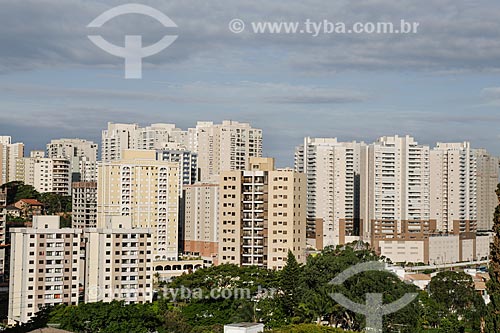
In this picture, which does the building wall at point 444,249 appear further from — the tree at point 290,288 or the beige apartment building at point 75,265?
the tree at point 290,288

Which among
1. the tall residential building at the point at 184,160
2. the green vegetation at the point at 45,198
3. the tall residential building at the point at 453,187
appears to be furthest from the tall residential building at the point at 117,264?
the tall residential building at the point at 453,187

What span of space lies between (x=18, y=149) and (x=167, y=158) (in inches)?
291

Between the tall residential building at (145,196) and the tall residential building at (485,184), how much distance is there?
466 inches

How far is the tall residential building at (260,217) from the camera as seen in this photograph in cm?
1778

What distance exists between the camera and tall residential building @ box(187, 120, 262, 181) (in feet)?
95.5

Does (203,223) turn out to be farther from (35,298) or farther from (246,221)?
(35,298)

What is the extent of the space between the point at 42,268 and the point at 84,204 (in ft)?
33.7

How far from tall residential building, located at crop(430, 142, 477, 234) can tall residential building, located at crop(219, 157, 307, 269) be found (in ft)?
32.3

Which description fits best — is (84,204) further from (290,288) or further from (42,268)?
(290,288)

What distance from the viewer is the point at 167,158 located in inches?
1097

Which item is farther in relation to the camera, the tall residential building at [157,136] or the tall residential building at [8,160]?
the tall residential building at [8,160]

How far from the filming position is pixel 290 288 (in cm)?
1130

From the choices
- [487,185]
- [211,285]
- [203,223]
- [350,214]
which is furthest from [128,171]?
[487,185]

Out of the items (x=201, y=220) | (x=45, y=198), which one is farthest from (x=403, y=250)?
(x=45, y=198)
